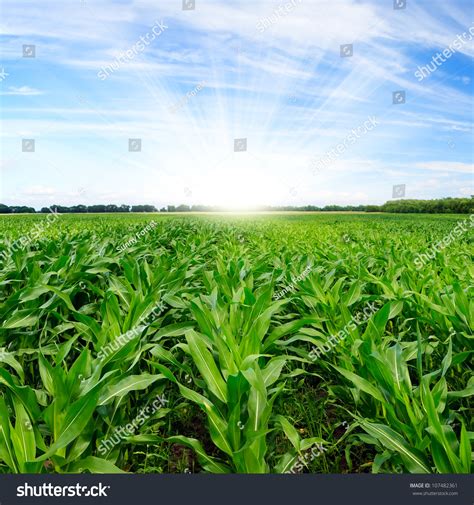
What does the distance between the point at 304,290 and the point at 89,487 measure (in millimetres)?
2299

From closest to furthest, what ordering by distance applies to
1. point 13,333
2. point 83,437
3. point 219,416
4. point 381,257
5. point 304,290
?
point 83,437, point 219,416, point 13,333, point 304,290, point 381,257

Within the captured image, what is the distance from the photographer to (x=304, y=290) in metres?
3.42

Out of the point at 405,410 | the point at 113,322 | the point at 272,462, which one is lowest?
the point at 272,462

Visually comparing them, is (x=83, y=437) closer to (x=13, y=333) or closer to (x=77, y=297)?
(x=13, y=333)

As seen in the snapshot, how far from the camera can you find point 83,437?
72.2 inches

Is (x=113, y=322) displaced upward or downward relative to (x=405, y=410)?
upward

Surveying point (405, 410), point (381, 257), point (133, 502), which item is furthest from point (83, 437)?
point (381, 257)

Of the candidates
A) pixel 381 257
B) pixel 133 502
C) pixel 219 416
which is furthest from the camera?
pixel 381 257

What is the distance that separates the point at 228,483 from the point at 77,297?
317 cm

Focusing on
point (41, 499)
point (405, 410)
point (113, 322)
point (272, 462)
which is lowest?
point (272, 462)

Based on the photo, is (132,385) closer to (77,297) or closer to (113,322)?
(113,322)

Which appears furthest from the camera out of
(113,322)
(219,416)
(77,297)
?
(77,297)

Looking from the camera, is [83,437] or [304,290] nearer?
[83,437]

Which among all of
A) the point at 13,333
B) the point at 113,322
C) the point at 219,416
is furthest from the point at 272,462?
the point at 13,333
